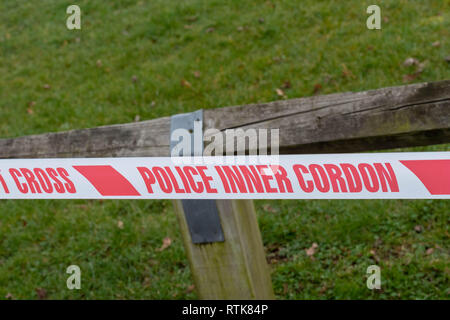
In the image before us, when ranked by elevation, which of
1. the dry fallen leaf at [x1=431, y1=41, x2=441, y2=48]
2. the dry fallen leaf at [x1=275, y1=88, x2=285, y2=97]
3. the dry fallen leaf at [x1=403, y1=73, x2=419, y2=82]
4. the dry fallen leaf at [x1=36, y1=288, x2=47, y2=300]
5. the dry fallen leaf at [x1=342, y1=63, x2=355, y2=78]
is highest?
the dry fallen leaf at [x1=431, y1=41, x2=441, y2=48]

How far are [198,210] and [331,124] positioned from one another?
2.11ft

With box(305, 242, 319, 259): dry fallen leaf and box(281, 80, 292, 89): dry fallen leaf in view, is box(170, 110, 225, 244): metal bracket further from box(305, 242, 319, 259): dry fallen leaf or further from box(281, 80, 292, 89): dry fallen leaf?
box(281, 80, 292, 89): dry fallen leaf

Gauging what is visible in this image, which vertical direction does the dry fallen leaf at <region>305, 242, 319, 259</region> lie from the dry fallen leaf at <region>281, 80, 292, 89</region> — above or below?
below

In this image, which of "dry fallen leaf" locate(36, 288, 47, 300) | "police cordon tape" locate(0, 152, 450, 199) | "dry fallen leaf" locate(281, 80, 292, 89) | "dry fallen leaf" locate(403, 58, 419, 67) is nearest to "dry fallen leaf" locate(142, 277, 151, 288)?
"dry fallen leaf" locate(36, 288, 47, 300)

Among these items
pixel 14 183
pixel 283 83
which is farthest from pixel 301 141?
pixel 283 83

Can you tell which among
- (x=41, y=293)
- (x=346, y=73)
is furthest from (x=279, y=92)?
(x=41, y=293)

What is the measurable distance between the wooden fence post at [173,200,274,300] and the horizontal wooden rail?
33 cm

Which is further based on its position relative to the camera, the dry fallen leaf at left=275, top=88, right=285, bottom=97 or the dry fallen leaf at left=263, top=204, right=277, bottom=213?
the dry fallen leaf at left=275, top=88, right=285, bottom=97

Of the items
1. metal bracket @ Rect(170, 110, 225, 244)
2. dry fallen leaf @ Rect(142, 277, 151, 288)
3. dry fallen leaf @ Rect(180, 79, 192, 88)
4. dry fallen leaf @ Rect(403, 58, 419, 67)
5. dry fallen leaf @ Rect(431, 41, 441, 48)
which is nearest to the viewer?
metal bracket @ Rect(170, 110, 225, 244)

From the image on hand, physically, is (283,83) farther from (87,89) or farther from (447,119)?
(447,119)

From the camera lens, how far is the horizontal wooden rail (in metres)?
1.79

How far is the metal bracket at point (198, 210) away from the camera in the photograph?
80.0 inches

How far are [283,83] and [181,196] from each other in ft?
13.0

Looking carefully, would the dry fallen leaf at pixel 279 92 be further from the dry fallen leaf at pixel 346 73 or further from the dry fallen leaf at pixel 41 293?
the dry fallen leaf at pixel 41 293
